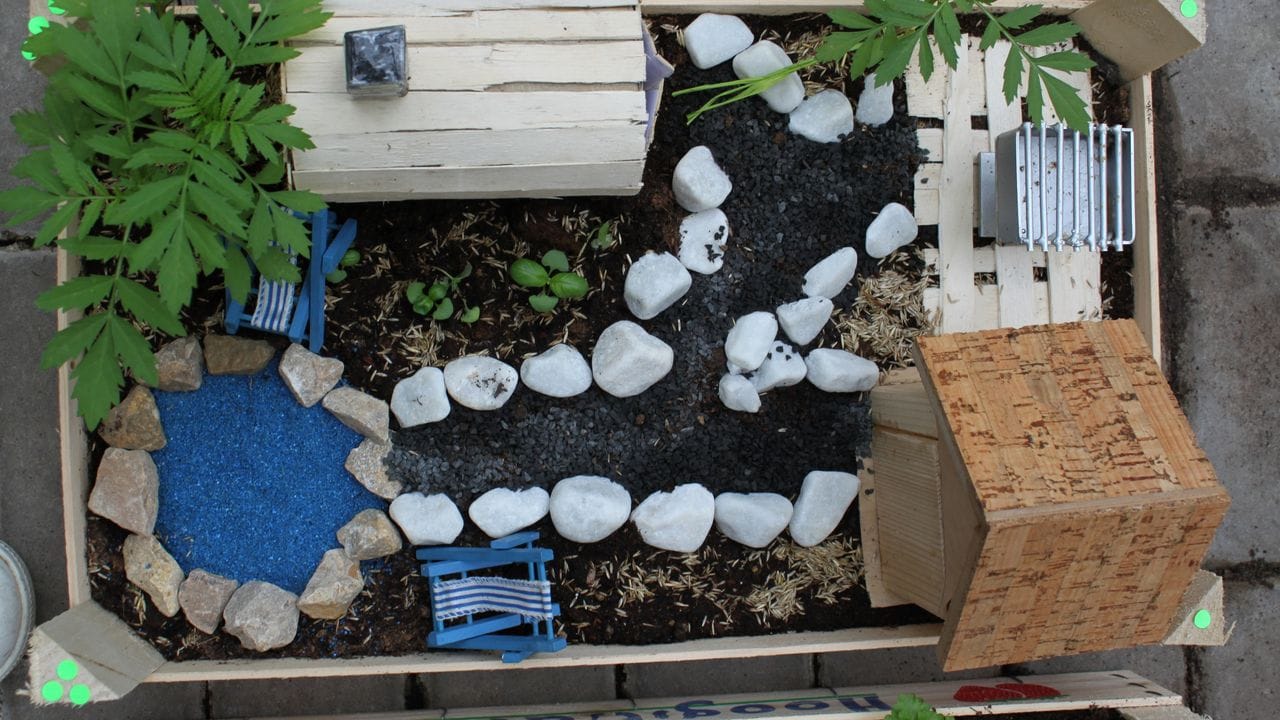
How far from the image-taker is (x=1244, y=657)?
3.55 metres

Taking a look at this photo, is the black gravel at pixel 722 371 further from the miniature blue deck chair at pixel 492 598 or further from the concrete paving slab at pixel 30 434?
the concrete paving slab at pixel 30 434

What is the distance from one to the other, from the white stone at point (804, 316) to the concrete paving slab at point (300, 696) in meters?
1.80

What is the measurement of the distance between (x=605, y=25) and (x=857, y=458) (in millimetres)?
1586

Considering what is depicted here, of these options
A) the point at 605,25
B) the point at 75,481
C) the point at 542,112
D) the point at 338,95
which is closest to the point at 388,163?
the point at 338,95

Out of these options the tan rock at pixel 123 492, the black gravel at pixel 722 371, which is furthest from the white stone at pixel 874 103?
the tan rock at pixel 123 492

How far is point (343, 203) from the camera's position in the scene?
9.59 feet

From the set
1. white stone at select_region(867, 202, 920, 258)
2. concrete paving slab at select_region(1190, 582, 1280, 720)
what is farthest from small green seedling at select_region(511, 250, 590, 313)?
concrete paving slab at select_region(1190, 582, 1280, 720)

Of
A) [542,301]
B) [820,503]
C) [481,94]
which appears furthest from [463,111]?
[820,503]

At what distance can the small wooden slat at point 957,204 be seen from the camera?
3.10 metres

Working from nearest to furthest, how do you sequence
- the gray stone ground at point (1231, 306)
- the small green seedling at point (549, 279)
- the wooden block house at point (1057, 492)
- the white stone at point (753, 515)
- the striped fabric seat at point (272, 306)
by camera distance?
1. the wooden block house at point (1057, 492)
2. the striped fabric seat at point (272, 306)
3. the small green seedling at point (549, 279)
4. the white stone at point (753, 515)
5. the gray stone ground at point (1231, 306)

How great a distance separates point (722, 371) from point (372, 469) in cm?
117

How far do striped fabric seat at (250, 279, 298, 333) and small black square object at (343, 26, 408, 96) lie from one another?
2.37 ft

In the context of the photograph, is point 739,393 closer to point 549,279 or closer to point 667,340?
point 667,340

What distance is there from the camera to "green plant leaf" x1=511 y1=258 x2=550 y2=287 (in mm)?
2881
